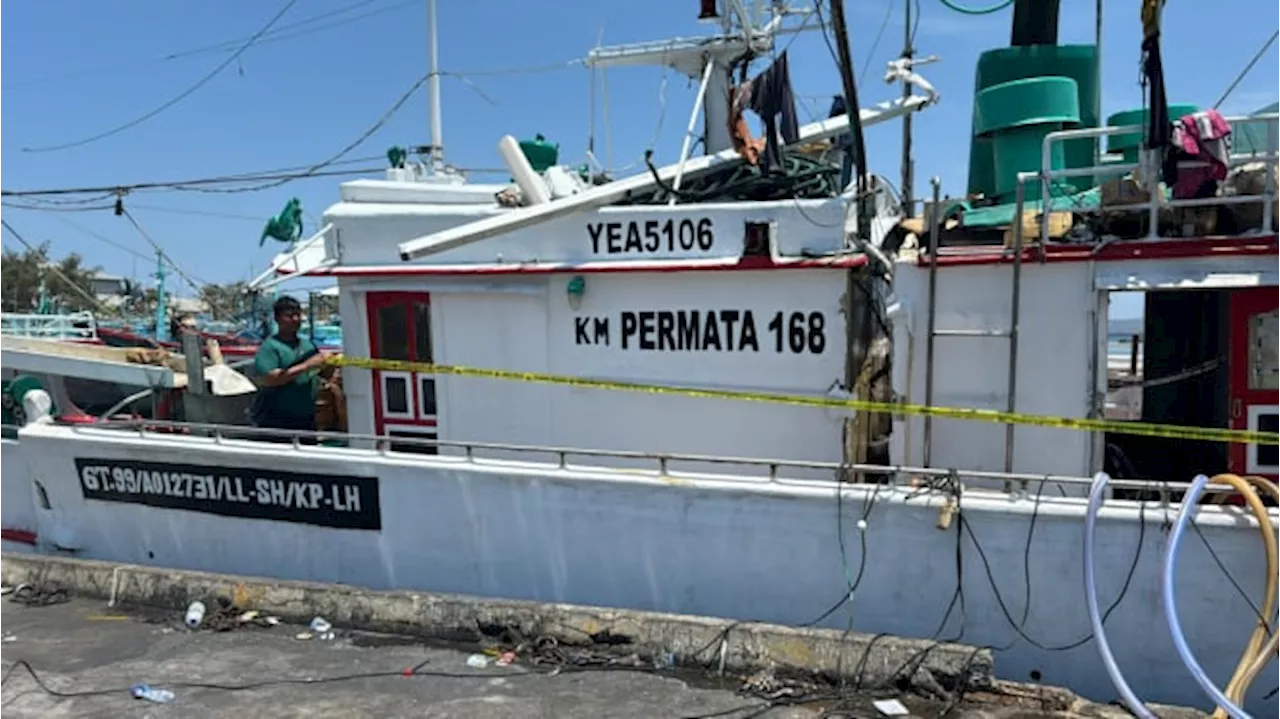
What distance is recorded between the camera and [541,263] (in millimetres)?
6832

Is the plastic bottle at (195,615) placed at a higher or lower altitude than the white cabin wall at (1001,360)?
lower

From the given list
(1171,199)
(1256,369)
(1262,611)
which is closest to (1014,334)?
(1171,199)

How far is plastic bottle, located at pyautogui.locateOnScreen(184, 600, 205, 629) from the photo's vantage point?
5855 millimetres

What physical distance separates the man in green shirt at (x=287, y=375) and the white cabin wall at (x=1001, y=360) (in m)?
4.56

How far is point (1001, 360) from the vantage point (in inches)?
226

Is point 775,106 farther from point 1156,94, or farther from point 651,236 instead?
point 1156,94

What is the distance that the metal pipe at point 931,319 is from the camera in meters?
5.54

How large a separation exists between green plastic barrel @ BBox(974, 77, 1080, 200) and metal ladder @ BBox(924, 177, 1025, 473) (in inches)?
50.9

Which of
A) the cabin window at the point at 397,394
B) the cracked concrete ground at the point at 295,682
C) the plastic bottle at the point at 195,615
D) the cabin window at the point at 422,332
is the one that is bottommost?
the cracked concrete ground at the point at 295,682

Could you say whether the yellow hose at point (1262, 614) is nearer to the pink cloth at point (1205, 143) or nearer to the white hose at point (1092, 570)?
the white hose at point (1092, 570)

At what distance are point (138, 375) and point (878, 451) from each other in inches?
240

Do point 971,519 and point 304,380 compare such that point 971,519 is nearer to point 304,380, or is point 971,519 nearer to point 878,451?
point 878,451

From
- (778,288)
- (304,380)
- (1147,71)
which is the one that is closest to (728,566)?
(778,288)

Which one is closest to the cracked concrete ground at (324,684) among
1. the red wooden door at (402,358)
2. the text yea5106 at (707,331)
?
the red wooden door at (402,358)
